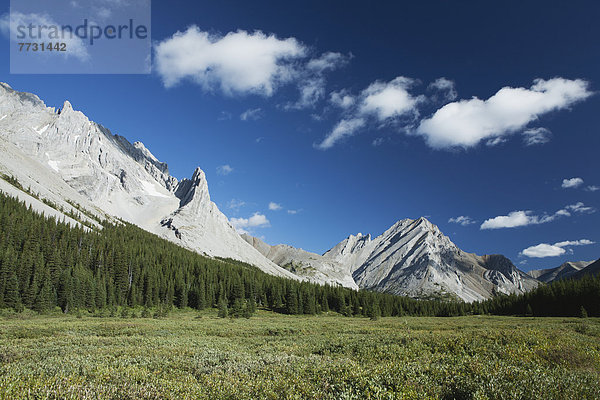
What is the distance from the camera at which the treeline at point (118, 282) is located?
71.1 meters

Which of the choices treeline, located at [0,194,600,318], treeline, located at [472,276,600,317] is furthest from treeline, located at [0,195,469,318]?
treeline, located at [472,276,600,317]

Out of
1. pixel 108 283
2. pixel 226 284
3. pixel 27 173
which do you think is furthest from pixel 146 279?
pixel 27 173

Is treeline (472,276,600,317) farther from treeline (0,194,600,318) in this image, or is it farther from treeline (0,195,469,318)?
treeline (0,195,469,318)

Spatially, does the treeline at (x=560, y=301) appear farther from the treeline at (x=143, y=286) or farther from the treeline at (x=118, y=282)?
the treeline at (x=118, y=282)

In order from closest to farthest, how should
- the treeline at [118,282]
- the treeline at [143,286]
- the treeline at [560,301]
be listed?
the treeline at [118,282]
the treeline at [143,286]
the treeline at [560,301]

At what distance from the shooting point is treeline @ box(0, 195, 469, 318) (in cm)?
7106

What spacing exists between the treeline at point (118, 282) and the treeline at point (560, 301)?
75.6 ft

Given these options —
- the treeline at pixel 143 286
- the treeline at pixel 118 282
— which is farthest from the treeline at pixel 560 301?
the treeline at pixel 118 282

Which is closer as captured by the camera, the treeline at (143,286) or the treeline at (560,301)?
the treeline at (143,286)

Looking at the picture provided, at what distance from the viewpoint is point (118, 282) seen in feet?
304

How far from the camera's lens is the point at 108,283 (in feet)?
285

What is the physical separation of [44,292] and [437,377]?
85.5 m

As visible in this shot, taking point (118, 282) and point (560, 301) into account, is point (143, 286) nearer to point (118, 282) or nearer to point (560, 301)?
point (118, 282)

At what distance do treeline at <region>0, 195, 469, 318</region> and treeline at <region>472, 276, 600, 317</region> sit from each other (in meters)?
23.0
